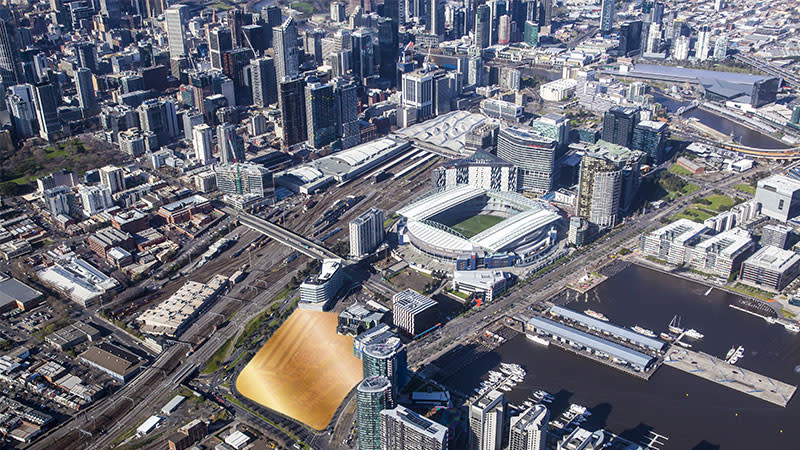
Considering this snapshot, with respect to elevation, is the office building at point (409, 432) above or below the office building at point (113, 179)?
below

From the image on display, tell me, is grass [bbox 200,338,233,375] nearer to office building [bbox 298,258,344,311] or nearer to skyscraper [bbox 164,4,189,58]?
office building [bbox 298,258,344,311]

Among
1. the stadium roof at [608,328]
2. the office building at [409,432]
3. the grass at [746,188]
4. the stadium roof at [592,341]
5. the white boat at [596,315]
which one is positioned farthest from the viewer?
the grass at [746,188]

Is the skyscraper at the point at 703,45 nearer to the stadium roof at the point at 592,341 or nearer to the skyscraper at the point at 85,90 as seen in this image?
the stadium roof at the point at 592,341

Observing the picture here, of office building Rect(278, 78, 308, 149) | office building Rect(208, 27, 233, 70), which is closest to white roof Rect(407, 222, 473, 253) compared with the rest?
office building Rect(278, 78, 308, 149)

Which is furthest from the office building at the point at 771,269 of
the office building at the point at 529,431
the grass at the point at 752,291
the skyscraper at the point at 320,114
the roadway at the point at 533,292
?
the skyscraper at the point at 320,114

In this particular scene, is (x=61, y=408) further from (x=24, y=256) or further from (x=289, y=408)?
(x=24, y=256)

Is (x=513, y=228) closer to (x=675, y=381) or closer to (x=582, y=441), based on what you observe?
Answer: (x=675, y=381)

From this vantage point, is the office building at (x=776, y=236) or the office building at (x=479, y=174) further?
the office building at (x=479, y=174)
